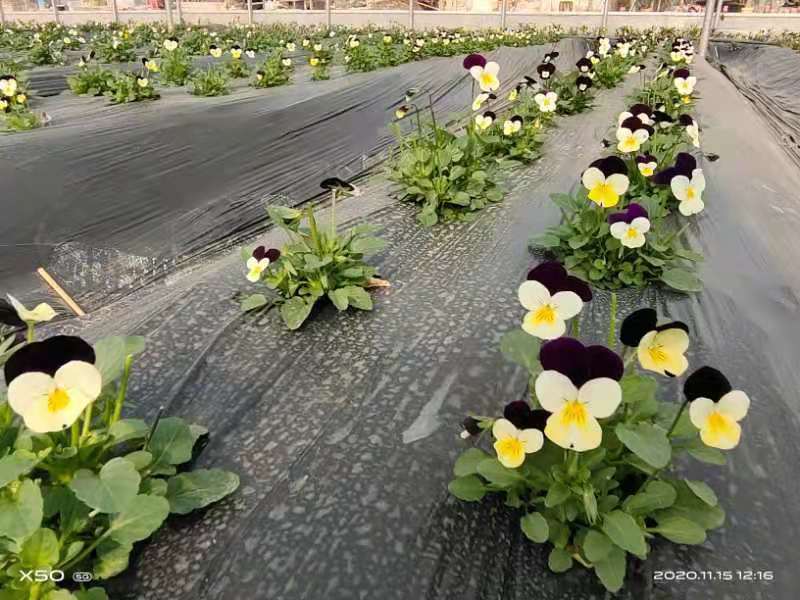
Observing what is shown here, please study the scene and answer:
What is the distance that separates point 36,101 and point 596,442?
612 centimetres

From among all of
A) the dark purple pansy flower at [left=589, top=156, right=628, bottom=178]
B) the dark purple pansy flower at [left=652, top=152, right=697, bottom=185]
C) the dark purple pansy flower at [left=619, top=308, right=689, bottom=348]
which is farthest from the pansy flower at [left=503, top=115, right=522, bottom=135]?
the dark purple pansy flower at [left=619, top=308, right=689, bottom=348]

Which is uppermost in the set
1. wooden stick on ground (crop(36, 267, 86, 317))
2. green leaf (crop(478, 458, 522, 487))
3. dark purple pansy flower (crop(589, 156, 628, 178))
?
dark purple pansy flower (crop(589, 156, 628, 178))

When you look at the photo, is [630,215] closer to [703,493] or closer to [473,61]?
[703,493]

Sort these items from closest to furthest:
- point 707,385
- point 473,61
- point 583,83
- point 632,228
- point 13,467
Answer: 1. point 13,467
2. point 707,385
3. point 632,228
4. point 473,61
5. point 583,83

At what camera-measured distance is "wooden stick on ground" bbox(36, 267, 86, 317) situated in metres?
3.11

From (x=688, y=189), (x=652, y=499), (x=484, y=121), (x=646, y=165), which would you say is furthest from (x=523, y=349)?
(x=484, y=121)

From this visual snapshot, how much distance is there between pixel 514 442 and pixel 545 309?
0.84 feet

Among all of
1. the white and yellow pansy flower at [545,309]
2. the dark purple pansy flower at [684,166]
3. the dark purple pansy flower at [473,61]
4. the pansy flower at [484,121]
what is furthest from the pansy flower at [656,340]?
the pansy flower at [484,121]

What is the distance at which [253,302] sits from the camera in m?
2.03

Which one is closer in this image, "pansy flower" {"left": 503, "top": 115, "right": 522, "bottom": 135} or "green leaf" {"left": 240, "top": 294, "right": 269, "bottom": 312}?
"green leaf" {"left": 240, "top": 294, "right": 269, "bottom": 312}

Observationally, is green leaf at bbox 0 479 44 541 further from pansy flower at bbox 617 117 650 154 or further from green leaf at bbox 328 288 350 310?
pansy flower at bbox 617 117 650 154

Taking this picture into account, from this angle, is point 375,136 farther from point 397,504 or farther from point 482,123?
point 397,504

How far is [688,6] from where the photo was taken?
56.8 ft

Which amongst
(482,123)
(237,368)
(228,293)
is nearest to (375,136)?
(482,123)
